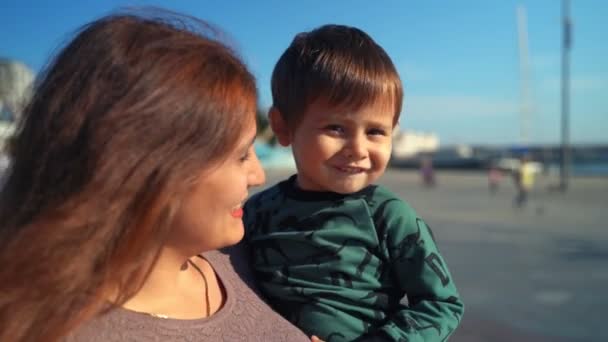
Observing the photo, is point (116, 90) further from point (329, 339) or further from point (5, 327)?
point (329, 339)

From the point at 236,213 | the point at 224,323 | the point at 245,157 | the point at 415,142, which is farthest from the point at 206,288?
the point at 415,142

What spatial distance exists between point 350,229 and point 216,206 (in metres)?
0.44

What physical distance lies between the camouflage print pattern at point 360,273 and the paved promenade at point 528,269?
130 inches

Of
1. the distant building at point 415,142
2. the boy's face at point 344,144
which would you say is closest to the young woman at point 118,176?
the boy's face at point 344,144

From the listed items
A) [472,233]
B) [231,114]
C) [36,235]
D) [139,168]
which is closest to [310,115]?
[231,114]

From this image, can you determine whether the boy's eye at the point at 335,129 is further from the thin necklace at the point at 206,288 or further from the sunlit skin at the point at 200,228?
the thin necklace at the point at 206,288

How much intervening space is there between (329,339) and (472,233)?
825cm

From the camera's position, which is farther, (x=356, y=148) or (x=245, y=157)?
(x=356, y=148)

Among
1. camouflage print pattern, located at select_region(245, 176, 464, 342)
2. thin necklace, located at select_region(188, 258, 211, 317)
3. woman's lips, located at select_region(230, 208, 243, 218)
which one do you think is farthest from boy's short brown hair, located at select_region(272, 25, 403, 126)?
thin necklace, located at select_region(188, 258, 211, 317)

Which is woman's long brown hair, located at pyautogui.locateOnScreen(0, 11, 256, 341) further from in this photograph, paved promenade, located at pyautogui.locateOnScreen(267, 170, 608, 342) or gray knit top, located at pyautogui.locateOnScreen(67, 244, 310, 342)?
paved promenade, located at pyautogui.locateOnScreen(267, 170, 608, 342)

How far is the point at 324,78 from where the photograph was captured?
1.40 meters

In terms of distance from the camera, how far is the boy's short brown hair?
138cm

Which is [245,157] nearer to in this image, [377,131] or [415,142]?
[377,131]

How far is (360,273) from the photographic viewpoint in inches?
55.5
